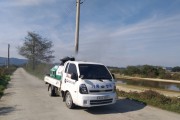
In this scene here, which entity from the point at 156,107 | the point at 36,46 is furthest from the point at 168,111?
the point at 36,46

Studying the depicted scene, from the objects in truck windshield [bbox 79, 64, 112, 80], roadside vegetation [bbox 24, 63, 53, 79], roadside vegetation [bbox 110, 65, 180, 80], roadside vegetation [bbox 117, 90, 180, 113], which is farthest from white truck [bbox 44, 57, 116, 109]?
roadside vegetation [bbox 110, 65, 180, 80]

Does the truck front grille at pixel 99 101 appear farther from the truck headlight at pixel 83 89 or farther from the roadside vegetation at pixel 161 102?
the roadside vegetation at pixel 161 102

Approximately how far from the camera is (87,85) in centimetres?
1118

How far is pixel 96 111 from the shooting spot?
Result: 1152cm

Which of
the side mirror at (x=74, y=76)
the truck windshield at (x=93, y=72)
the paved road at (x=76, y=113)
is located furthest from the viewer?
the truck windshield at (x=93, y=72)

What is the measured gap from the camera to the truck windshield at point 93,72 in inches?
470

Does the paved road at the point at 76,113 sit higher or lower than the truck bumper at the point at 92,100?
lower

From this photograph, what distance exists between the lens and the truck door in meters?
11.6

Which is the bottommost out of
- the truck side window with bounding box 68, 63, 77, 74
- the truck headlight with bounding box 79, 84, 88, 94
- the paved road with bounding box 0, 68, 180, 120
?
the paved road with bounding box 0, 68, 180, 120

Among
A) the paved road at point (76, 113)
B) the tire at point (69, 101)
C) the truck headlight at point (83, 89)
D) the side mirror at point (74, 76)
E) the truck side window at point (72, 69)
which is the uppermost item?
the truck side window at point (72, 69)

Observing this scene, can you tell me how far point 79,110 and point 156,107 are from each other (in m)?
3.82

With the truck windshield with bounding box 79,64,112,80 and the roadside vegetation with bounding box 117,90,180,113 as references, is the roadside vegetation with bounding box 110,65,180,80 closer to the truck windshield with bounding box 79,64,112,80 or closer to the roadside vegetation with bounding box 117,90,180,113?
the roadside vegetation with bounding box 117,90,180,113

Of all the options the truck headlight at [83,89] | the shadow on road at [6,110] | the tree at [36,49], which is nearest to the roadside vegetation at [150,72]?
the tree at [36,49]

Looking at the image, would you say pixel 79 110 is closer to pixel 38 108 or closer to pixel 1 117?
pixel 38 108
